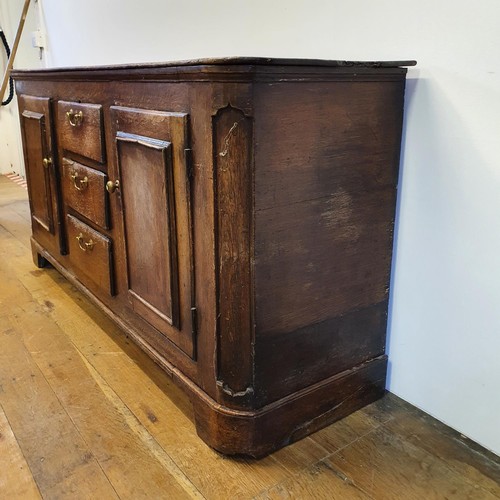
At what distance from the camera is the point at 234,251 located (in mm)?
1013

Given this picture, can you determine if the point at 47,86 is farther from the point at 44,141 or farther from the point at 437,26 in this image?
the point at 437,26

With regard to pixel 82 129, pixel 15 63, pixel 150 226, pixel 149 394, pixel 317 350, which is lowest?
pixel 149 394

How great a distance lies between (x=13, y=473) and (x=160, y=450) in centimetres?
30

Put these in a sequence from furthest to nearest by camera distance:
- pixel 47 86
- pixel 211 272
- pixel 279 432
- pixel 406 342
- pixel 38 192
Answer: pixel 38 192, pixel 47 86, pixel 406 342, pixel 279 432, pixel 211 272

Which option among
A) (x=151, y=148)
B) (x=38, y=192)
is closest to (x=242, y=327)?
(x=151, y=148)

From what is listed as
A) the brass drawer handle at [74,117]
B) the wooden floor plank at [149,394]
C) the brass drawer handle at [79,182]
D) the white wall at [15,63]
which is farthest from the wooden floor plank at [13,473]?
the white wall at [15,63]

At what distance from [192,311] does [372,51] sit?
2.37 ft

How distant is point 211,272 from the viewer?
105 centimetres

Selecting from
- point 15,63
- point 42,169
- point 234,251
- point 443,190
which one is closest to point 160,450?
point 234,251

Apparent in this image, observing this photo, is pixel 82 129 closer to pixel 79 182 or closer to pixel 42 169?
pixel 79 182

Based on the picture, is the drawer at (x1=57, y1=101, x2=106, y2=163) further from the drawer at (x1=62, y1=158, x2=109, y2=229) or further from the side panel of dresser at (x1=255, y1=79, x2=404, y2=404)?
the side panel of dresser at (x1=255, y1=79, x2=404, y2=404)

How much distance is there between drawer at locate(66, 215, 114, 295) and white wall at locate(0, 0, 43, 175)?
7.79 feet

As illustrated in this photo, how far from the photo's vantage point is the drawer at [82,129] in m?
1.39

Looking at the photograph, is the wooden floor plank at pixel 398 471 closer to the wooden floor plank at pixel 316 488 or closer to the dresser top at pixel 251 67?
the wooden floor plank at pixel 316 488
